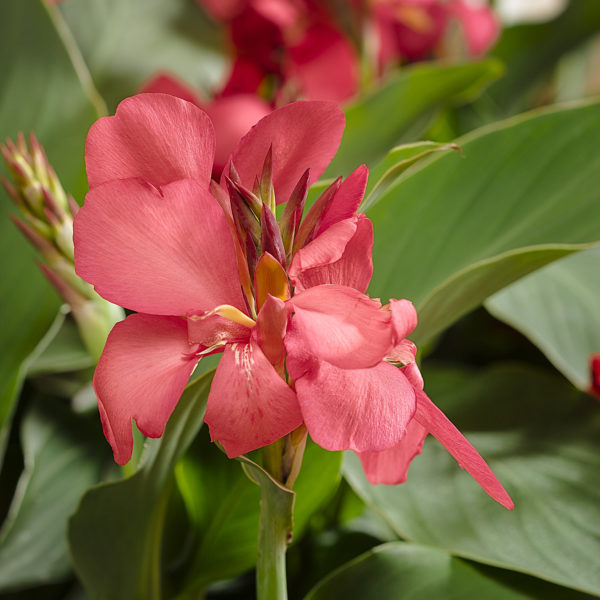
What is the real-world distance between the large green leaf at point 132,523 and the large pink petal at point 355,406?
0.24 ft

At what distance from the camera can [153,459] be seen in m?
0.25

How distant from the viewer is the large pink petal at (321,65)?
620 mm

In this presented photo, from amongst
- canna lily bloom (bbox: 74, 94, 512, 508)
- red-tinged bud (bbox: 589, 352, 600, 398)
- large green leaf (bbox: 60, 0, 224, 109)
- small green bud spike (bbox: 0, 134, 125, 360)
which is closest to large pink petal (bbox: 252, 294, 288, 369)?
canna lily bloom (bbox: 74, 94, 512, 508)

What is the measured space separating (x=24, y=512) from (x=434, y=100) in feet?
1.26

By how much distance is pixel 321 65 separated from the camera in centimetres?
62

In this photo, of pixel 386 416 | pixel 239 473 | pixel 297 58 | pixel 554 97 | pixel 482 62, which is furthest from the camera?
pixel 554 97

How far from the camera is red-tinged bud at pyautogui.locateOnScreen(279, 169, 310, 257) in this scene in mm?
201

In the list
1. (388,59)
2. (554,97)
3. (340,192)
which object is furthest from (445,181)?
(554,97)

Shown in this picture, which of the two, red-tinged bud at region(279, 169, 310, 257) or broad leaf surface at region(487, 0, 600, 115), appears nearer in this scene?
red-tinged bud at region(279, 169, 310, 257)

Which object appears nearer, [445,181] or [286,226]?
[286,226]

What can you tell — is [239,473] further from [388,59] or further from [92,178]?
[388,59]

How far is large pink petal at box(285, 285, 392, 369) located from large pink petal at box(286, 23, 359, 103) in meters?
0.48

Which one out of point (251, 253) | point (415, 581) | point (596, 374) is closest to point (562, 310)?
point (596, 374)

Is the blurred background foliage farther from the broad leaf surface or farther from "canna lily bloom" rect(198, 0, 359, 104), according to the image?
the broad leaf surface
